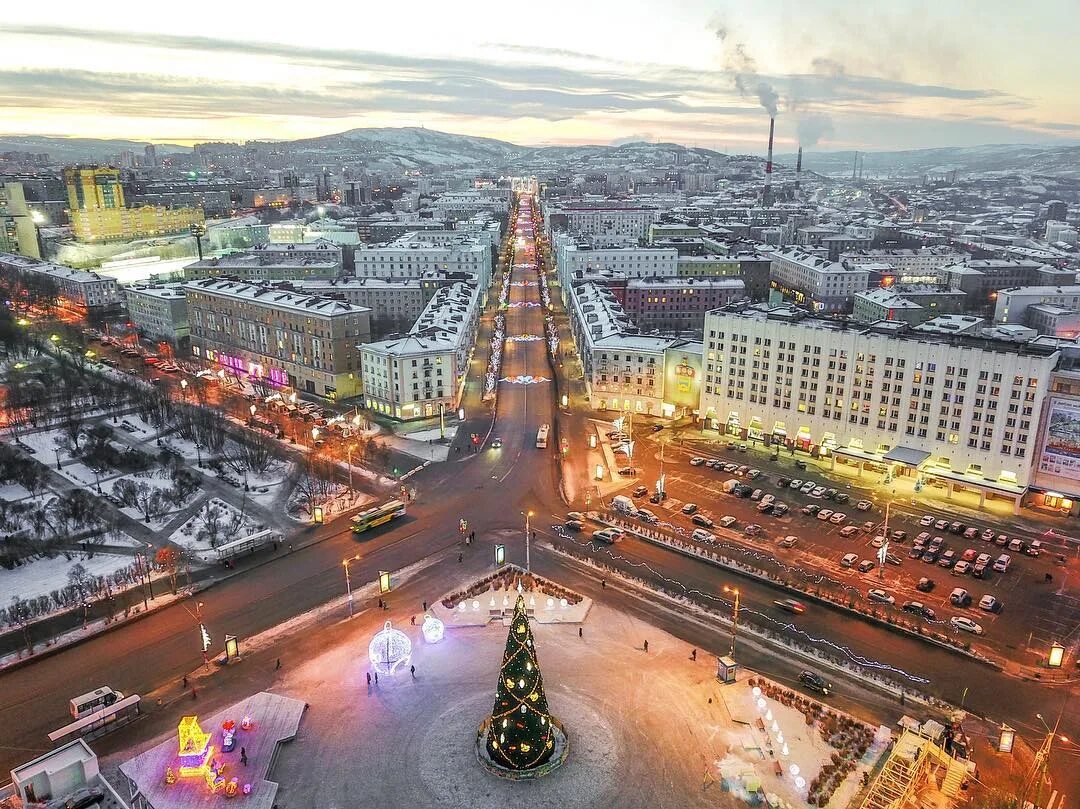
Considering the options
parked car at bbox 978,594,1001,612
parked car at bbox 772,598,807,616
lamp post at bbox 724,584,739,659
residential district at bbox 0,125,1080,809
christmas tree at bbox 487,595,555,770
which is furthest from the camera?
parked car at bbox 978,594,1001,612

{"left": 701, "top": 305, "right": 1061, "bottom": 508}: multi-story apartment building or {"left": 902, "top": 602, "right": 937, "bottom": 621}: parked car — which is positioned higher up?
{"left": 701, "top": 305, "right": 1061, "bottom": 508}: multi-story apartment building

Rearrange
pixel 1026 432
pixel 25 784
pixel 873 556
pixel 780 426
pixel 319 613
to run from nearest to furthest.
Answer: pixel 25 784
pixel 319 613
pixel 873 556
pixel 1026 432
pixel 780 426

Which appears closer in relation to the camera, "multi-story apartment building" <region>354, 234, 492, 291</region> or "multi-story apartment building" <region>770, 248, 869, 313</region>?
"multi-story apartment building" <region>770, 248, 869, 313</region>

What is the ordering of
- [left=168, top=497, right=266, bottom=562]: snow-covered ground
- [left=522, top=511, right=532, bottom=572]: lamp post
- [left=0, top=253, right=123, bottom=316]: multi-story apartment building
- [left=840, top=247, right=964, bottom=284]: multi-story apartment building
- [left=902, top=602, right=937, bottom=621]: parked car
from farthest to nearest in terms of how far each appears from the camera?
[left=840, top=247, right=964, bottom=284]: multi-story apartment building
[left=0, top=253, right=123, bottom=316]: multi-story apartment building
[left=168, top=497, right=266, bottom=562]: snow-covered ground
[left=522, top=511, right=532, bottom=572]: lamp post
[left=902, top=602, right=937, bottom=621]: parked car

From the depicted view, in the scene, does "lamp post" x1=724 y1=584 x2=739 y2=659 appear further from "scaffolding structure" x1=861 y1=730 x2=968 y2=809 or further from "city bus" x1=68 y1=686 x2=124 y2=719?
"city bus" x1=68 y1=686 x2=124 y2=719

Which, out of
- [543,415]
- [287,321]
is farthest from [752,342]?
[287,321]

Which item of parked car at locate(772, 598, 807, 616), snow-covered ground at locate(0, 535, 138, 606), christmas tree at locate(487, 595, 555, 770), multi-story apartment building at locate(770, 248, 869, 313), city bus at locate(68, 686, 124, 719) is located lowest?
snow-covered ground at locate(0, 535, 138, 606)

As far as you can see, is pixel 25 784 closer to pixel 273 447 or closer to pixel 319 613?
pixel 319 613

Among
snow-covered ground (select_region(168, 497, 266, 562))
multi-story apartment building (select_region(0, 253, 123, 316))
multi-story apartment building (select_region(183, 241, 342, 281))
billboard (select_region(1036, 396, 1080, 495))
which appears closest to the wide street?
snow-covered ground (select_region(168, 497, 266, 562))
